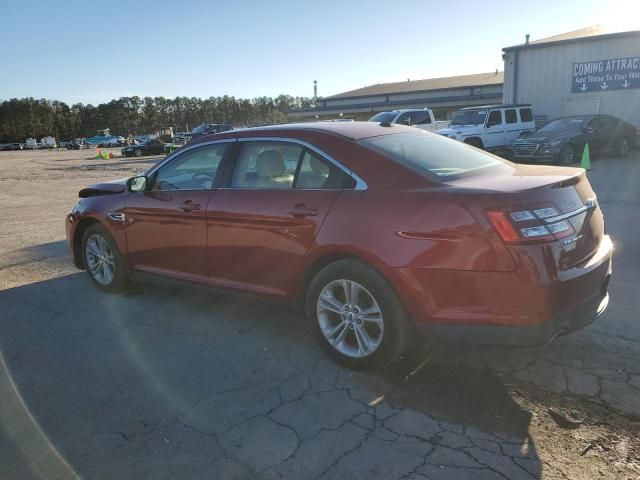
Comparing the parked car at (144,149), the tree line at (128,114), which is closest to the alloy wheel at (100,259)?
the parked car at (144,149)

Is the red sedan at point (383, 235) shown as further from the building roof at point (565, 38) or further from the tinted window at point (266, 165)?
the building roof at point (565, 38)

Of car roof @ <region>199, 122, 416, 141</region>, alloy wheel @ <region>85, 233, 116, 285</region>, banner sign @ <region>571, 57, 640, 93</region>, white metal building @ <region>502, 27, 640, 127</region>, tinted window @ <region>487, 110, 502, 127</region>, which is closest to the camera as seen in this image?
car roof @ <region>199, 122, 416, 141</region>

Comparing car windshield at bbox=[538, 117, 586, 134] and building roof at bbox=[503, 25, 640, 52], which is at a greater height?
building roof at bbox=[503, 25, 640, 52]

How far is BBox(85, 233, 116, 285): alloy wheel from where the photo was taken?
5.23 m

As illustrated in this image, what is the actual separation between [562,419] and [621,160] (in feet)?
55.9

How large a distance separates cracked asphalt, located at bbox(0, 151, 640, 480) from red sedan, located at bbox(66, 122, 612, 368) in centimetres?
40

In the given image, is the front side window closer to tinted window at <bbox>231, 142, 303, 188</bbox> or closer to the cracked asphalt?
the cracked asphalt

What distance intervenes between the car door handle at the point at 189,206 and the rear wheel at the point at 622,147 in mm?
17806

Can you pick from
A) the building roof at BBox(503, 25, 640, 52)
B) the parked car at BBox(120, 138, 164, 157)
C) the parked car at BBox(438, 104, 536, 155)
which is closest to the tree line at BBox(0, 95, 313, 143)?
the parked car at BBox(120, 138, 164, 157)

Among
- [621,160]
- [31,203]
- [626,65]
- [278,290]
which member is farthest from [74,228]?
[626,65]

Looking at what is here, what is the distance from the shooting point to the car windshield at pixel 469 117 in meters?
17.8

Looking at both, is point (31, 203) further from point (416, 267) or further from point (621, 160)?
point (621, 160)

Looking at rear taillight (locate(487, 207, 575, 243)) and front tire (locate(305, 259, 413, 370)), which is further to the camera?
front tire (locate(305, 259, 413, 370))

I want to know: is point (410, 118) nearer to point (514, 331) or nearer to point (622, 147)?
point (622, 147)
